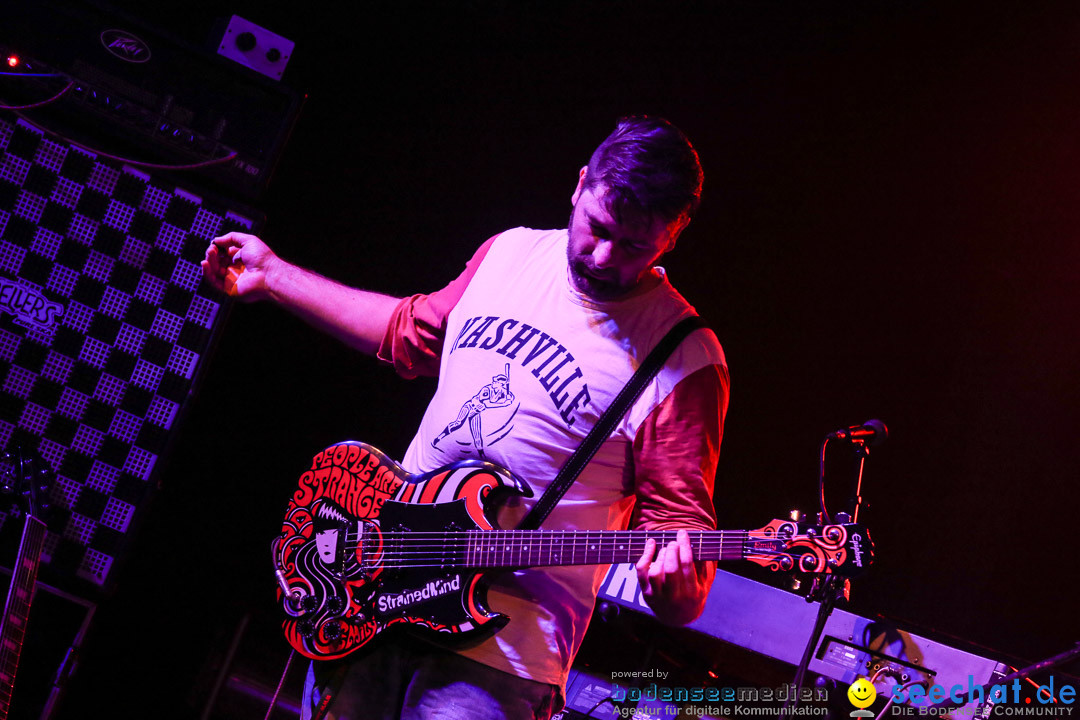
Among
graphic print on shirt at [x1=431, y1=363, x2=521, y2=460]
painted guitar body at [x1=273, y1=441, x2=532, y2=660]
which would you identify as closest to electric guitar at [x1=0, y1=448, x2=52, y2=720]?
painted guitar body at [x1=273, y1=441, x2=532, y2=660]

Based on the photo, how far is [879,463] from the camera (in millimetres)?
3525

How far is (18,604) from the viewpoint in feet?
8.63

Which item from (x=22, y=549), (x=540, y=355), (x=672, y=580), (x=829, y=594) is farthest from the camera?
(x=22, y=549)

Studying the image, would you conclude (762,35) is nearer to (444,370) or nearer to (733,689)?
(444,370)

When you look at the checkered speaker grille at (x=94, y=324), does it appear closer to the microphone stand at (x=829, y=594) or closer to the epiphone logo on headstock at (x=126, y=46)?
the epiphone logo on headstock at (x=126, y=46)

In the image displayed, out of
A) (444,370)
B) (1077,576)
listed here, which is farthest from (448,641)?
(1077,576)

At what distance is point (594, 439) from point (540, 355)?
236 millimetres

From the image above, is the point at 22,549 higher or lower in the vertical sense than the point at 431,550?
lower

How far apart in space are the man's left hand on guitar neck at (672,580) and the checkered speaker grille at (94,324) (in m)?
1.92

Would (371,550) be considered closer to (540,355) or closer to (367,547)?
(367,547)

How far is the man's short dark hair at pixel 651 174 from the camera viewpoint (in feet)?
6.26

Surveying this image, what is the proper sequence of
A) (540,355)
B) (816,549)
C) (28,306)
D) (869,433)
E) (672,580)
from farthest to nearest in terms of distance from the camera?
1. (28,306)
2. (869,433)
3. (540,355)
4. (816,549)
5. (672,580)

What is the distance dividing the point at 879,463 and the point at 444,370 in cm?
224

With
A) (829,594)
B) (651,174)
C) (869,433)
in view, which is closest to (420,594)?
(651,174)
